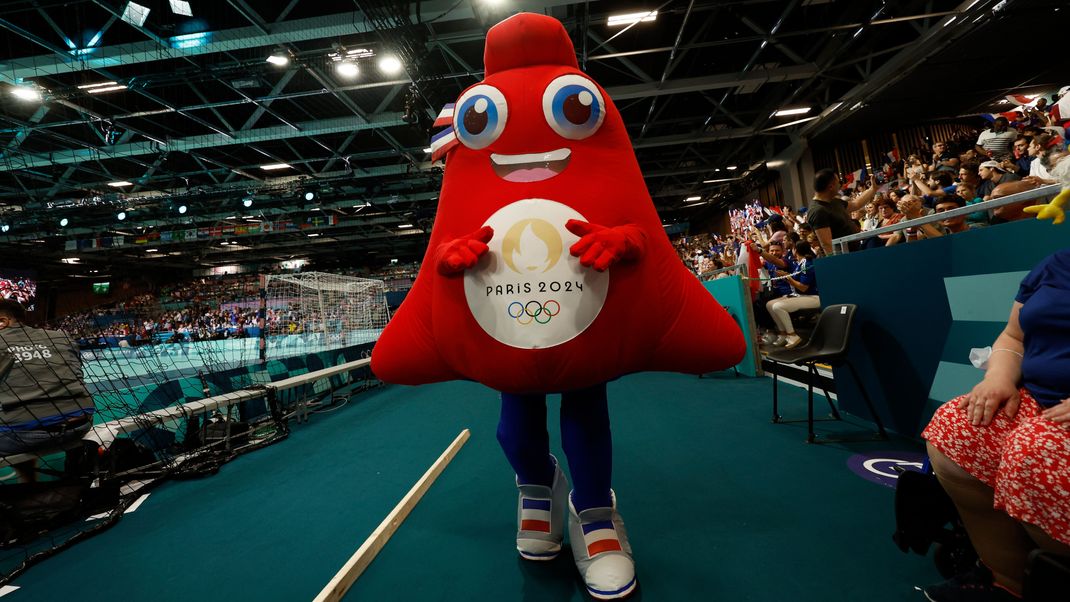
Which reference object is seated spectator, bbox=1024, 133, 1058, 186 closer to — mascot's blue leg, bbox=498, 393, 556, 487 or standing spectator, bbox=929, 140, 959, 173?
standing spectator, bbox=929, 140, 959, 173

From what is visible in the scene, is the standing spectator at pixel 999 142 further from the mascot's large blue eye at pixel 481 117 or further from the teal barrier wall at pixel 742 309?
the mascot's large blue eye at pixel 481 117

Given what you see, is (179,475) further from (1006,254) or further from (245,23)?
(245,23)

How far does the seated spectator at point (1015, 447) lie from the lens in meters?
0.79

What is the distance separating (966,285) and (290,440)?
4751 millimetres

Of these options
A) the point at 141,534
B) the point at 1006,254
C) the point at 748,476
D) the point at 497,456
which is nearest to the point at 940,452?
the point at 748,476

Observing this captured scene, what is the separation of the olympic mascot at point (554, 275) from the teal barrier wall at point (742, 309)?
3.59 m

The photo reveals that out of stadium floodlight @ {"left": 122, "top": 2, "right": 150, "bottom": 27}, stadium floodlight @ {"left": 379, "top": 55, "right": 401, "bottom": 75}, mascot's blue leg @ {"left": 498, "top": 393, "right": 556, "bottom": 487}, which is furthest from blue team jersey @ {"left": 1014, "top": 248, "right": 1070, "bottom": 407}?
stadium floodlight @ {"left": 122, "top": 2, "right": 150, "bottom": 27}

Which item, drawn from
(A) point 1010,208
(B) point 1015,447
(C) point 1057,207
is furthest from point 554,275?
(A) point 1010,208

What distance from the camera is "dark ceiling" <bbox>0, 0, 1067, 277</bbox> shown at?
5855mm

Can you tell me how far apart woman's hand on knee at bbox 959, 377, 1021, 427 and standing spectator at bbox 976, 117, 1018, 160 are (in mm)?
6546

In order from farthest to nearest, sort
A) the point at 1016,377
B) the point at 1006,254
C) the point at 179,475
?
1. the point at 179,475
2. the point at 1006,254
3. the point at 1016,377

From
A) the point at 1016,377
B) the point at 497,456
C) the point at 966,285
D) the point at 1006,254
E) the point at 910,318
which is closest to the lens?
the point at 1016,377

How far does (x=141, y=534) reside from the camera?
6.71 feet

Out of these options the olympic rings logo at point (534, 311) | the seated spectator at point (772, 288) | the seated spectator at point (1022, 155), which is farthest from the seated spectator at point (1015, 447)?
the seated spectator at point (1022, 155)
